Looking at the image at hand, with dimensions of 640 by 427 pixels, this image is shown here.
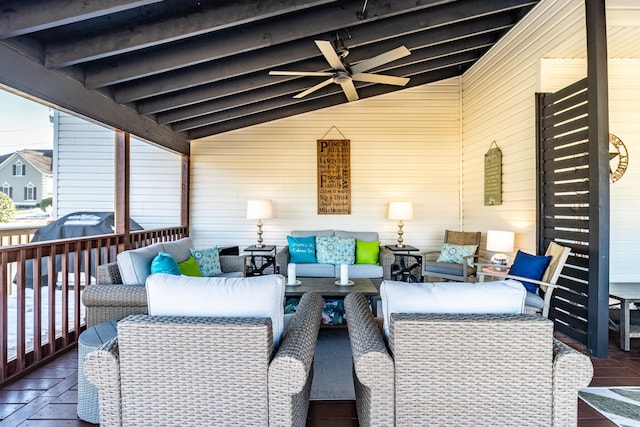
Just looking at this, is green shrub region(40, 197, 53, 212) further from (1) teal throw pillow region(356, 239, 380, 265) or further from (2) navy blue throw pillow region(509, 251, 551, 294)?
(2) navy blue throw pillow region(509, 251, 551, 294)

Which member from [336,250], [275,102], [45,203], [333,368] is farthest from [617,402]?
[45,203]

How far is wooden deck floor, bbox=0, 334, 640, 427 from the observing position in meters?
2.17

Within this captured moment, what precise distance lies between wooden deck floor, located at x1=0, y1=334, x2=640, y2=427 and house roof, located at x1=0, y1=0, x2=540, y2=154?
2223mm

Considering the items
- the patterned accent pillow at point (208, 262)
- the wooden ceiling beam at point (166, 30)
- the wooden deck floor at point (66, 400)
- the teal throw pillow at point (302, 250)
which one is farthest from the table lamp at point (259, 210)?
the wooden deck floor at point (66, 400)

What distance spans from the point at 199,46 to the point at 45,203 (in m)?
4.86

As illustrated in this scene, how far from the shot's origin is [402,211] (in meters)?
5.79

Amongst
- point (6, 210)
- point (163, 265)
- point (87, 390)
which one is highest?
point (6, 210)

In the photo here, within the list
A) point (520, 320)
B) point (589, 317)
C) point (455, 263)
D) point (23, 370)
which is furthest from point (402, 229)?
point (23, 370)

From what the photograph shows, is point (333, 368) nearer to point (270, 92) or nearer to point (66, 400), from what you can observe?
point (66, 400)

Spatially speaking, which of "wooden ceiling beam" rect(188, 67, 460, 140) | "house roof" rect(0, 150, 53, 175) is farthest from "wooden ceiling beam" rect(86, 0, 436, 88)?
"house roof" rect(0, 150, 53, 175)

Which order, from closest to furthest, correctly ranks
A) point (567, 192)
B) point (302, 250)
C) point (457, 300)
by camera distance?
1. point (457, 300)
2. point (567, 192)
3. point (302, 250)

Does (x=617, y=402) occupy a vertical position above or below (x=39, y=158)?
below

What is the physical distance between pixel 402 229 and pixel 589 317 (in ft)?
10.5

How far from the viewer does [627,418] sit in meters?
2.17
